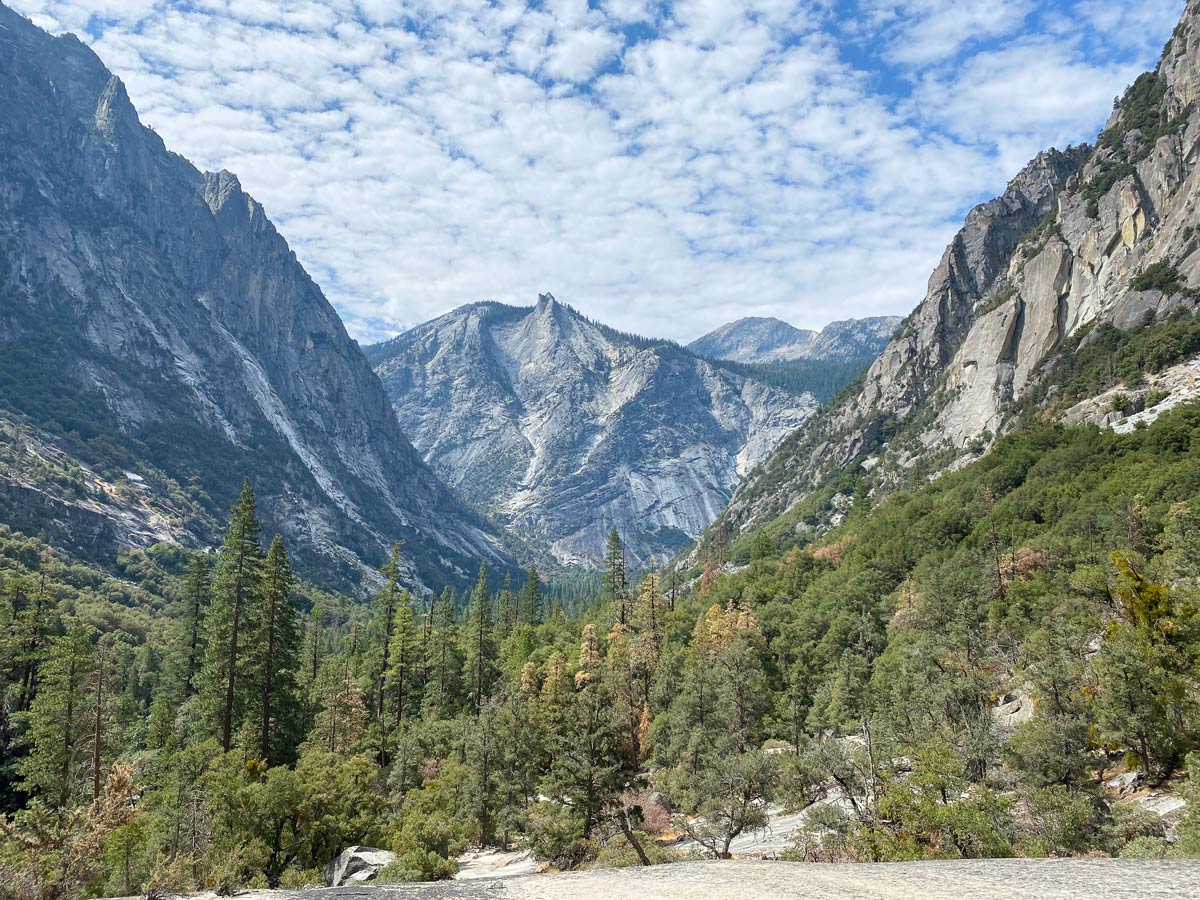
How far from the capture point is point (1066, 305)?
13212cm

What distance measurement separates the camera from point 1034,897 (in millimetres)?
8430

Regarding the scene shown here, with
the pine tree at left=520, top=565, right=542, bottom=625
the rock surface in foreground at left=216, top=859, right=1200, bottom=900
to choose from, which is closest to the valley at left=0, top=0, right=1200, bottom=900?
the rock surface in foreground at left=216, top=859, right=1200, bottom=900

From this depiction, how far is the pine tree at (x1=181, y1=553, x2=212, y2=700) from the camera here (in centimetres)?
5191

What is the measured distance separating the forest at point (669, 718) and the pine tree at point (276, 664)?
17 centimetres

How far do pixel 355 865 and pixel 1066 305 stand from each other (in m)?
155

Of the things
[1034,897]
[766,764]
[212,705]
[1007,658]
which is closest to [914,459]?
[1007,658]

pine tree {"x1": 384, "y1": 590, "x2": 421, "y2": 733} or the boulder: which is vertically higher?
pine tree {"x1": 384, "y1": 590, "x2": 421, "y2": 733}

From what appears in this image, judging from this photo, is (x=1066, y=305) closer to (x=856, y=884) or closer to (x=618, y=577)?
(x=618, y=577)

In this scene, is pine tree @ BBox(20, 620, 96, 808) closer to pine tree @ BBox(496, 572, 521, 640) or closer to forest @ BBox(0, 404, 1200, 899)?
forest @ BBox(0, 404, 1200, 899)

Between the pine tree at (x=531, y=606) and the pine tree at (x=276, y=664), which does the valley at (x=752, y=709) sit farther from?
the pine tree at (x=531, y=606)

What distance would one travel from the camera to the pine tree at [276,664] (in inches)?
1563

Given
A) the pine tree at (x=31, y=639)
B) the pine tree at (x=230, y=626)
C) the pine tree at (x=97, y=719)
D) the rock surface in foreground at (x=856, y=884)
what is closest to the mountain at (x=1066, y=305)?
the rock surface in foreground at (x=856, y=884)

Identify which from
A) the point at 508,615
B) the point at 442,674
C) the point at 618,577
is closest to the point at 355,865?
the point at 442,674

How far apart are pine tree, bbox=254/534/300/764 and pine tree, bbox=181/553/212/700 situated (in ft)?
45.1
